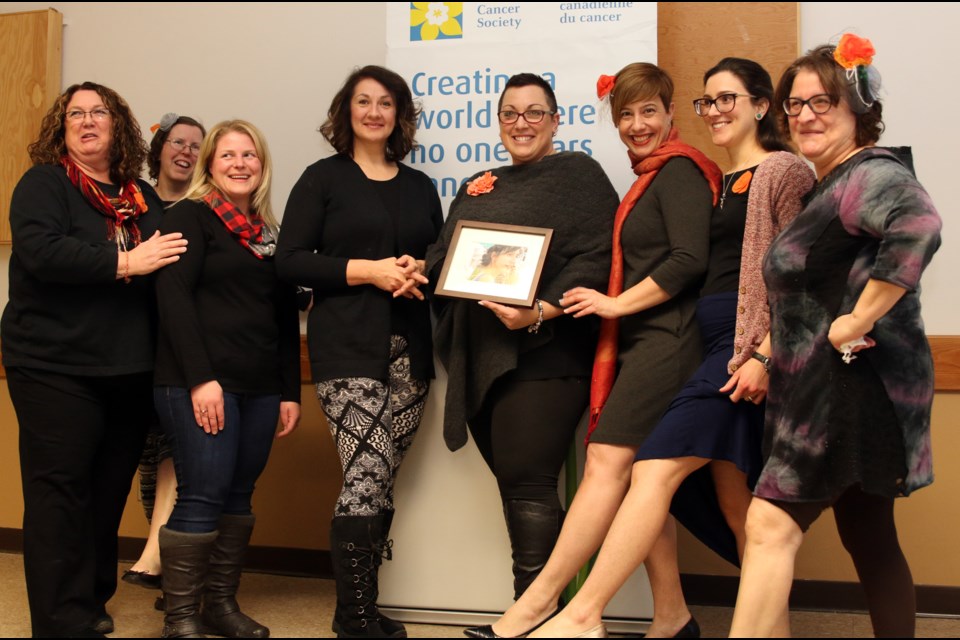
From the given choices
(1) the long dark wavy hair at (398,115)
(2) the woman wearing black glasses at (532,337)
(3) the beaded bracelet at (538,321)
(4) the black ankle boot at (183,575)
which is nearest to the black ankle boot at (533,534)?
(2) the woman wearing black glasses at (532,337)

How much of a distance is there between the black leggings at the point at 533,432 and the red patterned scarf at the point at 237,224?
33.1 inches

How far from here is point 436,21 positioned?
116 inches

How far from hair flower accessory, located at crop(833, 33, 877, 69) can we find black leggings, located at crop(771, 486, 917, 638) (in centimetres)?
98

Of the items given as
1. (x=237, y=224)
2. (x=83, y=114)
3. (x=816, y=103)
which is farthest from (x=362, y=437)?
(x=816, y=103)

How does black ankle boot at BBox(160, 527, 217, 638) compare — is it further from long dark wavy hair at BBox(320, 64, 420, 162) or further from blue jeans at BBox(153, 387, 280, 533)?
long dark wavy hair at BBox(320, 64, 420, 162)

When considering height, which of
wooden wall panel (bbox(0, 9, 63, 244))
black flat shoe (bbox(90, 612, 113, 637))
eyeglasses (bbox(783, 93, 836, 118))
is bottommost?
black flat shoe (bbox(90, 612, 113, 637))

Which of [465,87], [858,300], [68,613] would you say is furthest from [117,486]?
[858,300]

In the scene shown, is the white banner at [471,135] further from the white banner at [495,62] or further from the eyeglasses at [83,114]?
the eyeglasses at [83,114]

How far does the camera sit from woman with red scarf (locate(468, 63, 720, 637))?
7.47 ft

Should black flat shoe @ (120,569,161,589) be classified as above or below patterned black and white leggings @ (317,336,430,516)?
below

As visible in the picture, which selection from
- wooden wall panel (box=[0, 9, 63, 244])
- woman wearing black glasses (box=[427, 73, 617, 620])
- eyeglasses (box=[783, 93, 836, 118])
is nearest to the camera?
eyeglasses (box=[783, 93, 836, 118])

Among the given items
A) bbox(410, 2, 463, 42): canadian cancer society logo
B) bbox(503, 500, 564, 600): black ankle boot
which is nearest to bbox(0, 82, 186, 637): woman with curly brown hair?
bbox(410, 2, 463, 42): canadian cancer society logo

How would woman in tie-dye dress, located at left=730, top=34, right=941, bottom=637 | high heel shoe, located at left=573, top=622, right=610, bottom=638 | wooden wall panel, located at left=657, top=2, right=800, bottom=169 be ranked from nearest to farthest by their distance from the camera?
woman in tie-dye dress, located at left=730, top=34, right=941, bottom=637 → high heel shoe, located at left=573, top=622, right=610, bottom=638 → wooden wall panel, located at left=657, top=2, right=800, bottom=169

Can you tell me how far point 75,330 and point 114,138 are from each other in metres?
0.60
